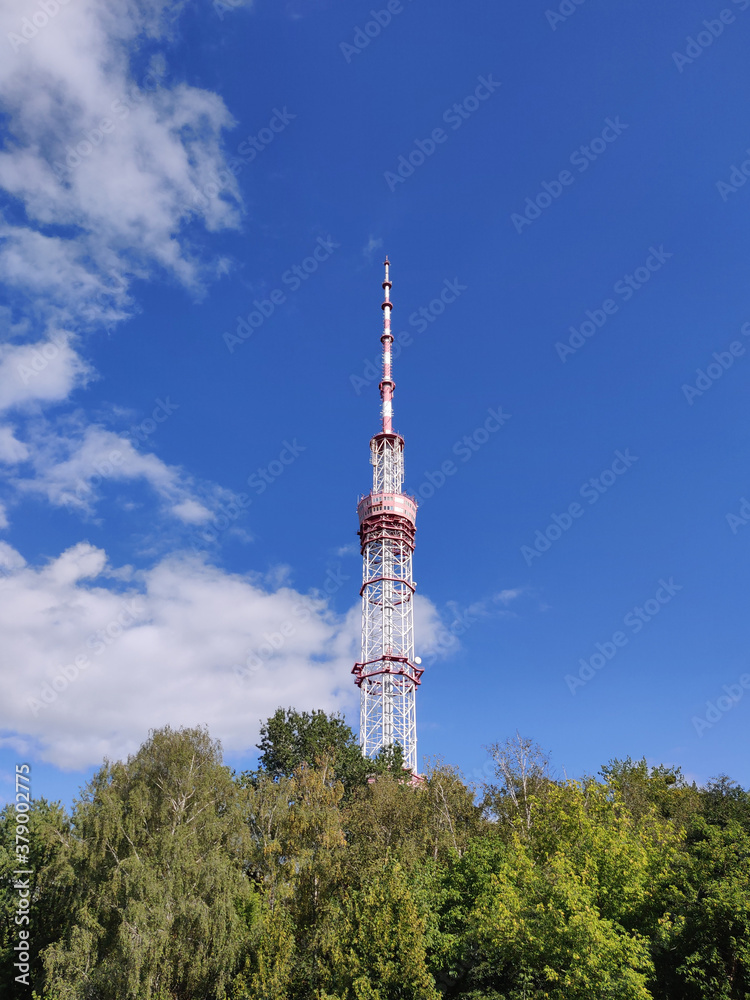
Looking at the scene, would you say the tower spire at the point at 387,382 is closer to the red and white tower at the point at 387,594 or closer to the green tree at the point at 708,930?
the red and white tower at the point at 387,594

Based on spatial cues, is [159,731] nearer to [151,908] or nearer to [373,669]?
[151,908]

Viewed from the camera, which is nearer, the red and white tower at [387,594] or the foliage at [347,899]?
the foliage at [347,899]

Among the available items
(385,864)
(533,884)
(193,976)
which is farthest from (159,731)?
(533,884)

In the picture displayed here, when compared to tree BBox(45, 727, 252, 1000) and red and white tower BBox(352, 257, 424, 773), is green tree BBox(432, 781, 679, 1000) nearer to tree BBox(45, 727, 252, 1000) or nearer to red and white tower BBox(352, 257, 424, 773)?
tree BBox(45, 727, 252, 1000)

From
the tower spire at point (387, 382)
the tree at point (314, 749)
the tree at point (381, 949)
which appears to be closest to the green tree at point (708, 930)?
the tree at point (381, 949)

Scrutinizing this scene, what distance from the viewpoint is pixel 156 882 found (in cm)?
2672

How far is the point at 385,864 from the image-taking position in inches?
1021

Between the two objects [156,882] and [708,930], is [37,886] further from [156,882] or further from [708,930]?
[708,930]

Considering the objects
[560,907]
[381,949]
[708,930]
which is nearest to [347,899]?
[381,949]

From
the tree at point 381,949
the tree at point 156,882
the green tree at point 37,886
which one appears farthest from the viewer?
the green tree at point 37,886

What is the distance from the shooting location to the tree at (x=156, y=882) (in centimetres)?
2569

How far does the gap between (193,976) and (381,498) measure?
1885 inches

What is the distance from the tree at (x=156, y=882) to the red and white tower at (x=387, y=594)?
96.6 ft

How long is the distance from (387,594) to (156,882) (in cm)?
4202
